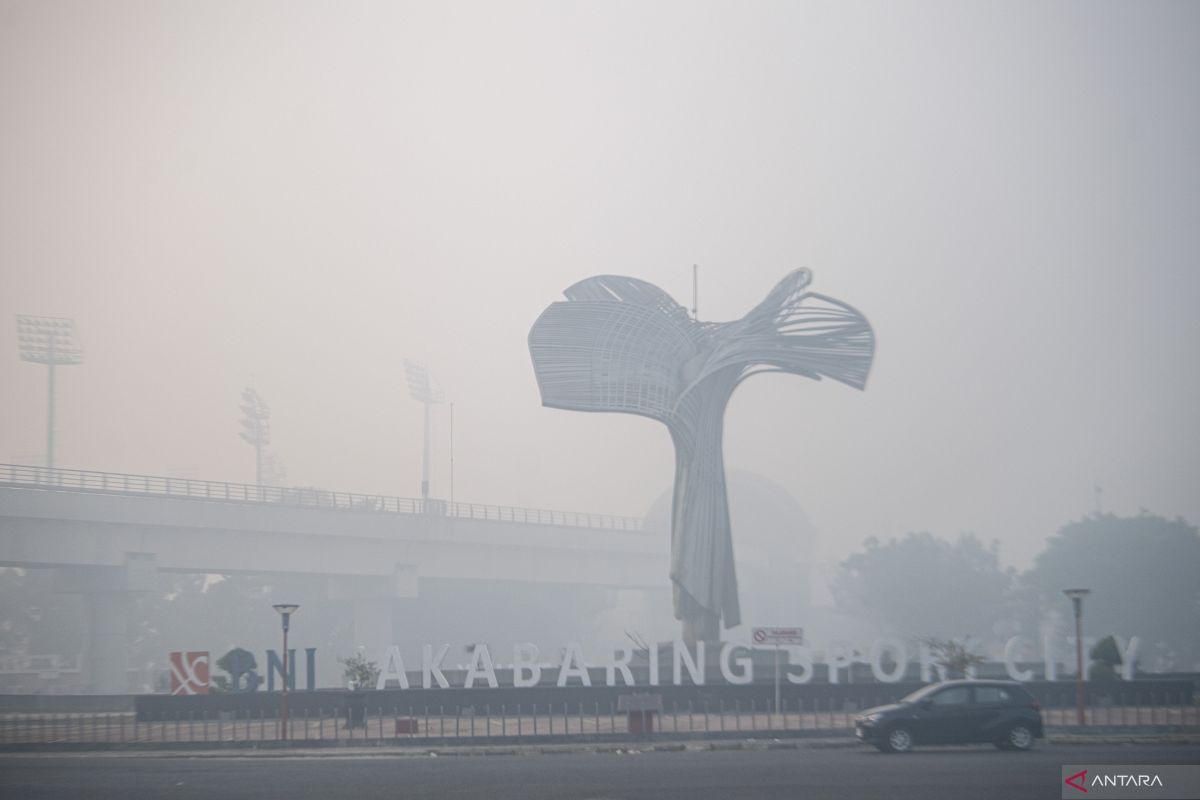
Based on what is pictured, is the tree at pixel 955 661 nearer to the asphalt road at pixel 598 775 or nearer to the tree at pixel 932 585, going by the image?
the asphalt road at pixel 598 775

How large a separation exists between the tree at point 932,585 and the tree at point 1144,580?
10.6 meters

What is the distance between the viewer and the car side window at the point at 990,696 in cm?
3066

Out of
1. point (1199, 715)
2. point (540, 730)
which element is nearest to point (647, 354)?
point (540, 730)

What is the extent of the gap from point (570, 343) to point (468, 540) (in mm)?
38955

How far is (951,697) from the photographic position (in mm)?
30672

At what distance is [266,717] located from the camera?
149 feet

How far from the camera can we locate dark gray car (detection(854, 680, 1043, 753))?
100 feet

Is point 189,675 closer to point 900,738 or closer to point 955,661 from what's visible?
point 955,661

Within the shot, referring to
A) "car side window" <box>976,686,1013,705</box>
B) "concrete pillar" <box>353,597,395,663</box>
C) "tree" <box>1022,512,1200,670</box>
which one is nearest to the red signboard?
"car side window" <box>976,686,1013,705</box>

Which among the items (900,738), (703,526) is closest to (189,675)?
(703,526)

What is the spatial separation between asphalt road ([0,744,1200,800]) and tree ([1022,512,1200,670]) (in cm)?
7619

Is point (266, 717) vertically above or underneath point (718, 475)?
underneath

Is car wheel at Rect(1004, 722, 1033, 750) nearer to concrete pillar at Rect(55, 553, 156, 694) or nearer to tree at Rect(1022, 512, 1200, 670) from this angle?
concrete pillar at Rect(55, 553, 156, 694)

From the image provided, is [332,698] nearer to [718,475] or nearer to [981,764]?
[718,475]
